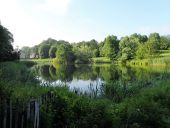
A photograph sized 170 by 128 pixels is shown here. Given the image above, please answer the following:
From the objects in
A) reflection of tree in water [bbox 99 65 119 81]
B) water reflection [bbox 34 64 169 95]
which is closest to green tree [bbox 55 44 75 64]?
reflection of tree in water [bbox 99 65 119 81]

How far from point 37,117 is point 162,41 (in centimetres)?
9513

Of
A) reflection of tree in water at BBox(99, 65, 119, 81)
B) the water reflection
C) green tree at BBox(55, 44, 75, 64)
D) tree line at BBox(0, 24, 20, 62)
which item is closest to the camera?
the water reflection

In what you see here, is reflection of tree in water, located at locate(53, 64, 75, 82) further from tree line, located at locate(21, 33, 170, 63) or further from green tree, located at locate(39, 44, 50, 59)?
green tree, located at locate(39, 44, 50, 59)

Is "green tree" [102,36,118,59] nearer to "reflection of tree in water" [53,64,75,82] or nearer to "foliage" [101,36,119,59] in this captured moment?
"foliage" [101,36,119,59]

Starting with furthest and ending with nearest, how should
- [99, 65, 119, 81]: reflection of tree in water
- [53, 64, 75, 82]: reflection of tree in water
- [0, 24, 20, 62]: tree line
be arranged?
[0, 24, 20, 62]: tree line < [53, 64, 75, 82]: reflection of tree in water < [99, 65, 119, 81]: reflection of tree in water

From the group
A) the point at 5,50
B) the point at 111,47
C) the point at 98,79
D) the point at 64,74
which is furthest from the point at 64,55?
the point at 98,79

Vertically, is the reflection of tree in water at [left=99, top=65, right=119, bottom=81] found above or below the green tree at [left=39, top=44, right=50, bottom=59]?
below

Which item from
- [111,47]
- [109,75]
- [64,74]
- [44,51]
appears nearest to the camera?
[109,75]

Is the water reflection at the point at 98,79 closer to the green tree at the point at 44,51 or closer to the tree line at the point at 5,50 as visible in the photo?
the tree line at the point at 5,50

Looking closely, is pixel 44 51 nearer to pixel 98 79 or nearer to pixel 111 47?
pixel 111 47

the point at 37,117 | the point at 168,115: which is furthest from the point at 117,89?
the point at 37,117

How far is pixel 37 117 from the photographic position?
7.08m

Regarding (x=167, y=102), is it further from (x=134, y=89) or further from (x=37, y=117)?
(x=37, y=117)

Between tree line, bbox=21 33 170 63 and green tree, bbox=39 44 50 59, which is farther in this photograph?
green tree, bbox=39 44 50 59
